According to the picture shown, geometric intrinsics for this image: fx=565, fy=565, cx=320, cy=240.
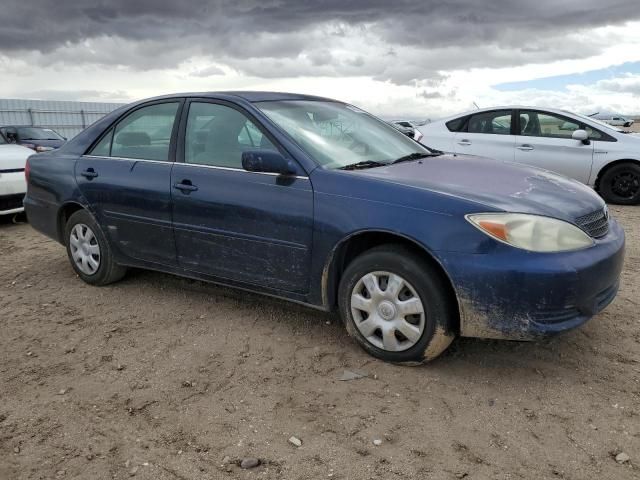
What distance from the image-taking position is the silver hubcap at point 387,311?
10.1 feet

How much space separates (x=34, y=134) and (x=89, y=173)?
38.0 ft

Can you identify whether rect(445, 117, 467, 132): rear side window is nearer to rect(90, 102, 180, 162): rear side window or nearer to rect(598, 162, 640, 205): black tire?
rect(598, 162, 640, 205): black tire

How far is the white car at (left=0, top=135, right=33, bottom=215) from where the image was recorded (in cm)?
718

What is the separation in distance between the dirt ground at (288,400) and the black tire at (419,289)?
122mm

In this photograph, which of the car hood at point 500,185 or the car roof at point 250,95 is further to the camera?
the car roof at point 250,95

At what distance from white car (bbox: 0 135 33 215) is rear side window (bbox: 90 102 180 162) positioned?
3333mm

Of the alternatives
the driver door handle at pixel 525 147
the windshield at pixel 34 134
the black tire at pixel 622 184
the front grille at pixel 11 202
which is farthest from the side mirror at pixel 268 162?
the windshield at pixel 34 134

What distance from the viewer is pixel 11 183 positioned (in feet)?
23.7

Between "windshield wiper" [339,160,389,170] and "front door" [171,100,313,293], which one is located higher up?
"windshield wiper" [339,160,389,170]

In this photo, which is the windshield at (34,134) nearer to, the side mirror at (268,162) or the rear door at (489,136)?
the rear door at (489,136)

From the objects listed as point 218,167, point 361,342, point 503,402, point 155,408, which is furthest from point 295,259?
point 503,402

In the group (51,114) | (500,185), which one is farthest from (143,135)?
(51,114)

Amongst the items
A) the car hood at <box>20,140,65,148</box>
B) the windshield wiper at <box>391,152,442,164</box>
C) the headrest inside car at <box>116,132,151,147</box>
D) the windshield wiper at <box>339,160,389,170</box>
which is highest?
the headrest inside car at <box>116,132,151,147</box>

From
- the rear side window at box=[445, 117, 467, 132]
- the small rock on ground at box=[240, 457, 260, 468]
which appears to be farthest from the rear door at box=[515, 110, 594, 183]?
the small rock on ground at box=[240, 457, 260, 468]
